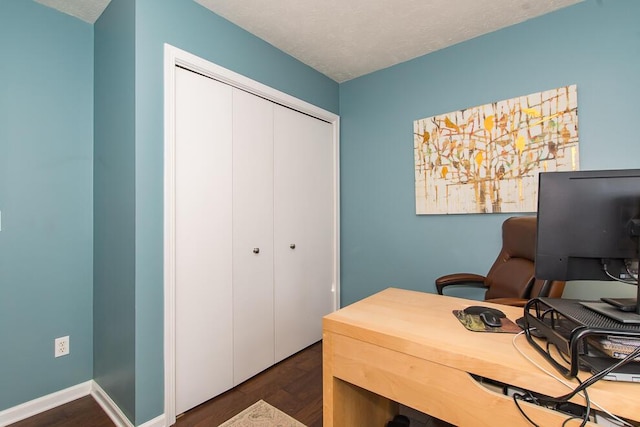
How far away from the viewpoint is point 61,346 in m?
1.89

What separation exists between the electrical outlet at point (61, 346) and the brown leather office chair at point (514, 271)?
2517 mm

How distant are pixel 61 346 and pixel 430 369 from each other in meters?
2.31

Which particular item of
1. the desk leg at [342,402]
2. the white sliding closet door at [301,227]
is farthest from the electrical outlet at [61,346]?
the desk leg at [342,402]

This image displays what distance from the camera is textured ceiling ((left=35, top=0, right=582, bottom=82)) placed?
6.13ft

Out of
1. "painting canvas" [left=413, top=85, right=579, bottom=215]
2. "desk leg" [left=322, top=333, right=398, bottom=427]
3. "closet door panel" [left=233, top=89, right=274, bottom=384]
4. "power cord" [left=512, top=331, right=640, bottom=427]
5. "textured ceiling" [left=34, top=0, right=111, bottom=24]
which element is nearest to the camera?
"power cord" [left=512, top=331, right=640, bottom=427]

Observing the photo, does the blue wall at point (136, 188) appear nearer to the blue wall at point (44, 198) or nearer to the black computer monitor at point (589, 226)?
the blue wall at point (44, 198)

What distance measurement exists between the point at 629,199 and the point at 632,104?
58.4 inches

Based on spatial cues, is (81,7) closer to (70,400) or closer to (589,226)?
(70,400)

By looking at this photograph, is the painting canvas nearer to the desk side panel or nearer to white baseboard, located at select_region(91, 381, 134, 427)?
the desk side panel

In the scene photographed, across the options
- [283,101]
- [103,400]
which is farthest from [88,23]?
[103,400]

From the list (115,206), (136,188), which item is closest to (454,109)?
(136,188)

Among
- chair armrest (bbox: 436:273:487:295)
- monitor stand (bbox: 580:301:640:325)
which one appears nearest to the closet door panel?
chair armrest (bbox: 436:273:487:295)

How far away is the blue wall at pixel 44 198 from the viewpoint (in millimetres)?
1728

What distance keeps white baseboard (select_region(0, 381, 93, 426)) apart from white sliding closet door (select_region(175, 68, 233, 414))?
2.61ft
